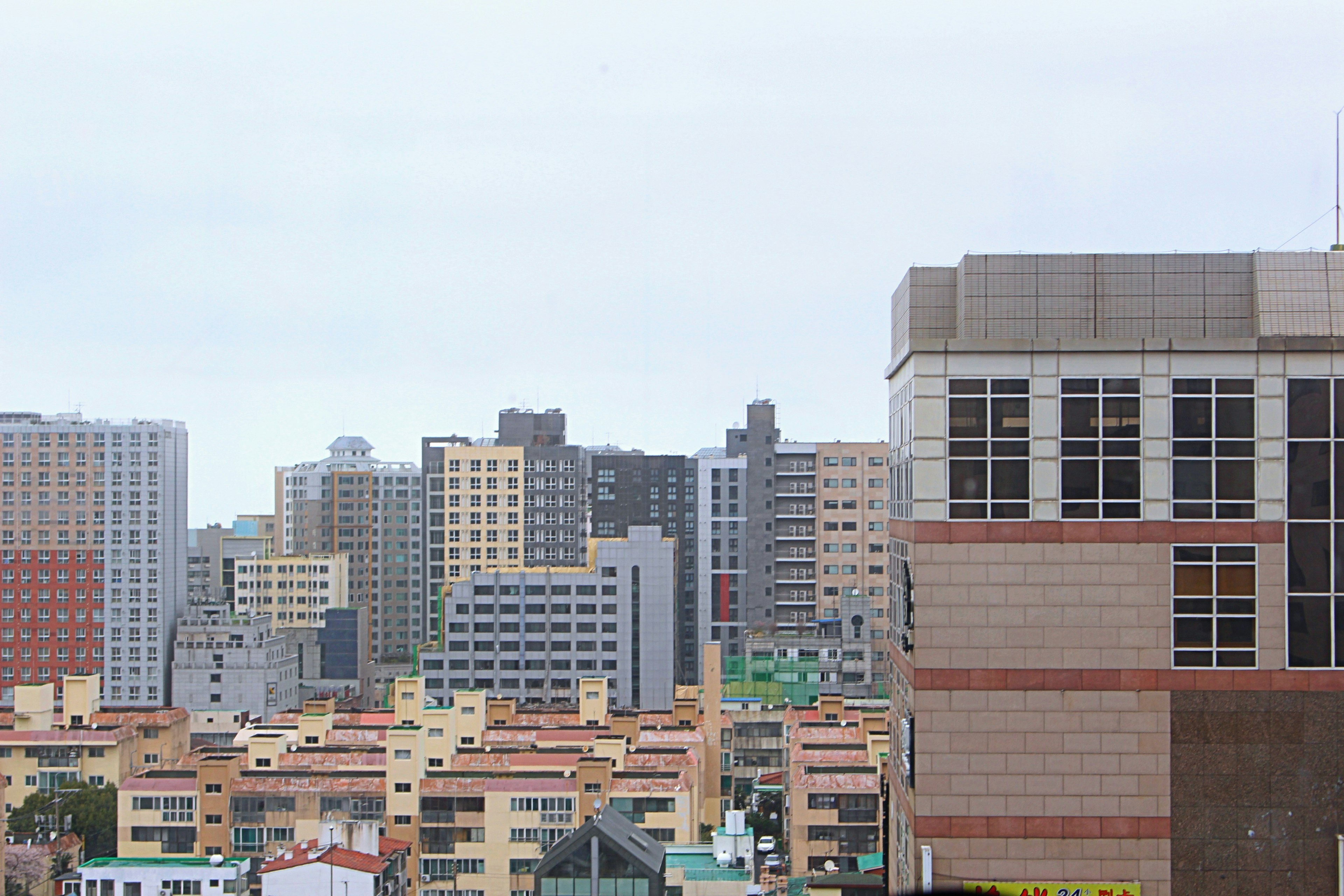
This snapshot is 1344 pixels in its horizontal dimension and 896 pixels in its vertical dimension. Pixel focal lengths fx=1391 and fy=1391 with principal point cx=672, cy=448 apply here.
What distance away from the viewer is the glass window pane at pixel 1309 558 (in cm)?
1667

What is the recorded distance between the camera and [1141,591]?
16.8 m

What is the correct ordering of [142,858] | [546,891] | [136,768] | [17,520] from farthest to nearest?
[17,520]
[136,768]
[142,858]
[546,891]

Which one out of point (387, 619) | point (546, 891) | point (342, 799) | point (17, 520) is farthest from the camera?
point (387, 619)

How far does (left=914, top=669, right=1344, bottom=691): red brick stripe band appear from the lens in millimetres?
16562

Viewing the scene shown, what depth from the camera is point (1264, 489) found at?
16.7 meters

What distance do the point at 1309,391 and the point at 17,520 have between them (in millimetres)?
80684

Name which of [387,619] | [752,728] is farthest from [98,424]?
[752,728]

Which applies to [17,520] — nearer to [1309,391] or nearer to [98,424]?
[98,424]

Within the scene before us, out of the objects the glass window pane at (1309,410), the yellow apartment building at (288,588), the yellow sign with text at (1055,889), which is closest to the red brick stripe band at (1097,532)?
the glass window pane at (1309,410)

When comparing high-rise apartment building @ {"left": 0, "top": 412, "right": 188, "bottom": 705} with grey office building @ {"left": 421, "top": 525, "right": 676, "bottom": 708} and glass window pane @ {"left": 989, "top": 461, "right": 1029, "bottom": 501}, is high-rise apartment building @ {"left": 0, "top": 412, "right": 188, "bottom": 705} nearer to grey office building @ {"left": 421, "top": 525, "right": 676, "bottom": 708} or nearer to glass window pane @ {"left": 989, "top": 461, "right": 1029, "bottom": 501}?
grey office building @ {"left": 421, "top": 525, "right": 676, "bottom": 708}

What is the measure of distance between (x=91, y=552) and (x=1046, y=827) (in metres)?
75.8

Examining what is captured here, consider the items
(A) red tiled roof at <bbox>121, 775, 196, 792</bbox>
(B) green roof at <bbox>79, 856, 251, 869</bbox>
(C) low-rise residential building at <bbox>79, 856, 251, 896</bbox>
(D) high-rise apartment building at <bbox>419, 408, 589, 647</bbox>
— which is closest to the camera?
(C) low-rise residential building at <bbox>79, 856, 251, 896</bbox>

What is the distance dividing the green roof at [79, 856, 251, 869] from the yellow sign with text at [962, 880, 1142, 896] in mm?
25367

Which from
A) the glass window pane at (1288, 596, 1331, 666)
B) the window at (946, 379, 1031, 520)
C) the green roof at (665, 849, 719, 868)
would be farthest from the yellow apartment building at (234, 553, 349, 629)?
the glass window pane at (1288, 596, 1331, 666)
